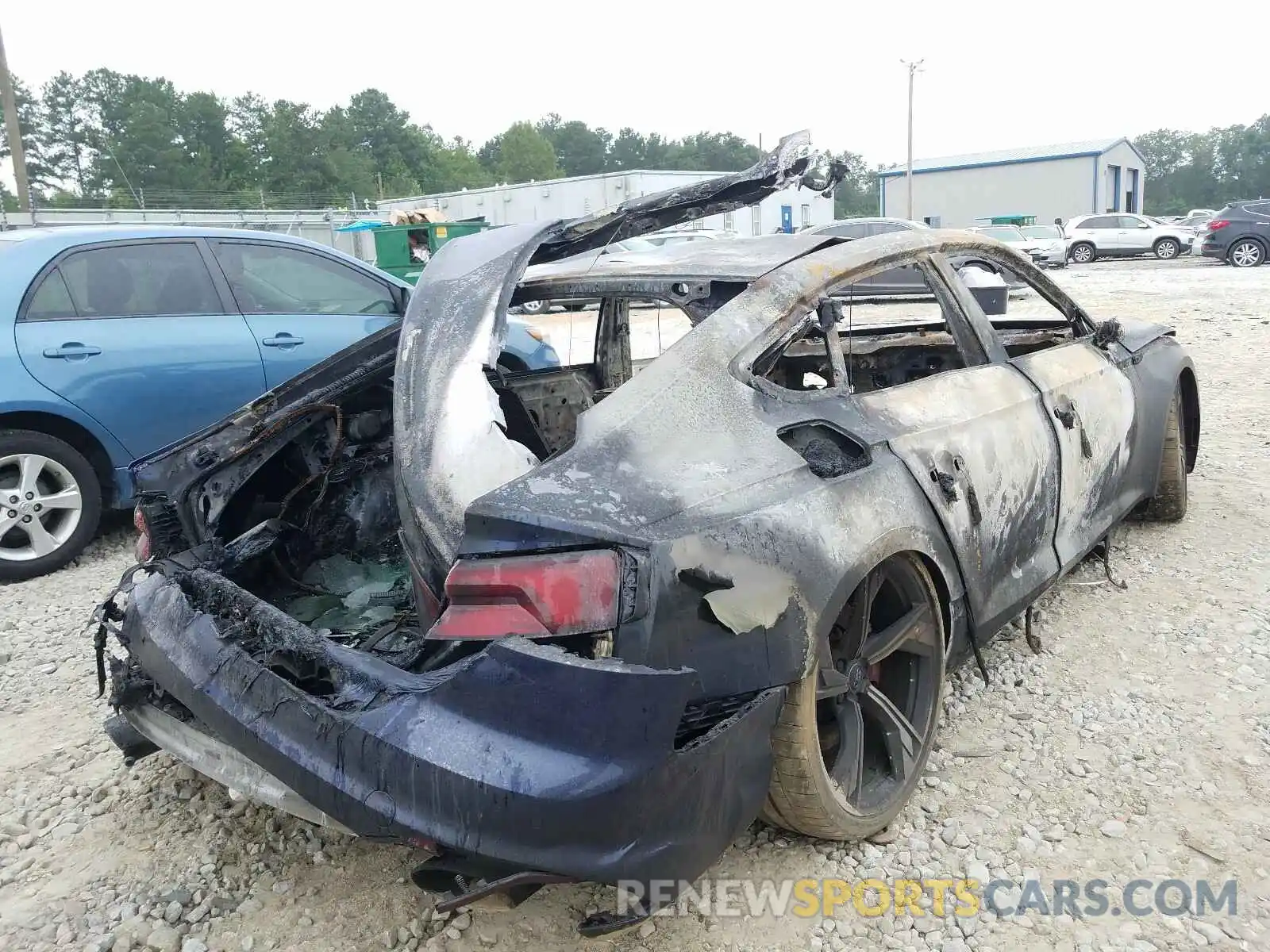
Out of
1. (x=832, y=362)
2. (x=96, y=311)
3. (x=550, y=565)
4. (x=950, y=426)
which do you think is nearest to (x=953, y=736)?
(x=950, y=426)

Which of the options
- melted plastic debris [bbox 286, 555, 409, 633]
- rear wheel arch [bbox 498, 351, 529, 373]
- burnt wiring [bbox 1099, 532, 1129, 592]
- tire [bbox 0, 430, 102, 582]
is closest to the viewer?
melted plastic debris [bbox 286, 555, 409, 633]

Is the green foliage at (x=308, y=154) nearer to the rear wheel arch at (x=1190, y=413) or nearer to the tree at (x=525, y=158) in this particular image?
the tree at (x=525, y=158)

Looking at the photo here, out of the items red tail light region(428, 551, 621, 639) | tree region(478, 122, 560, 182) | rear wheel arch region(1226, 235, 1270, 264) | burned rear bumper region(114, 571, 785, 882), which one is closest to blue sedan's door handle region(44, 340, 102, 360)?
burned rear bumper region(114, 571, 785, 882)

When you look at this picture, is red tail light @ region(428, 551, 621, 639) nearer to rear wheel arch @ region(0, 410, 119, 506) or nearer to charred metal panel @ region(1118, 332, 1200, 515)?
charred metal panel @ region(1118, 332, 1200, 515)

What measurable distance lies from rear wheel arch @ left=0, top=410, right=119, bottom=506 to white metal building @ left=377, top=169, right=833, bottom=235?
21.6 metres

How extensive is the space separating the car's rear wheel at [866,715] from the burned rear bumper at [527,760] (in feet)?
0.62

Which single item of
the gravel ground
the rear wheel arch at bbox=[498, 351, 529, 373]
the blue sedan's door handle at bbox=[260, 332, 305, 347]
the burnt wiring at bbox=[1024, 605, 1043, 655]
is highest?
the blue sedan's door handle at bbox=[260, 332, 305, 347]

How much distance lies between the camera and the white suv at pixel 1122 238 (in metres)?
26.4

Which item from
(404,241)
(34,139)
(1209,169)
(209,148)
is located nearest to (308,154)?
(209,148)

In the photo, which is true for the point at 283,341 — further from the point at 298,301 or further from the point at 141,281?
the point at 141,281

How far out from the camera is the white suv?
2644 centimetres

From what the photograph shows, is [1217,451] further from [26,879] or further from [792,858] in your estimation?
[26,879]

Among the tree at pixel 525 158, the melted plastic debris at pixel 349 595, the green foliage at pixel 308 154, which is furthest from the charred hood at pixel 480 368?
the tree at pixel 525 158

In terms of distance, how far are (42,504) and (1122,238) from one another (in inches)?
1127
